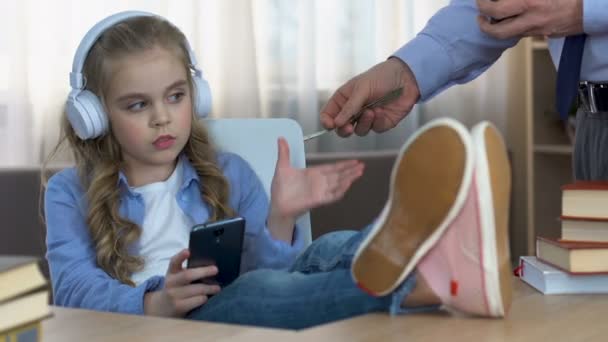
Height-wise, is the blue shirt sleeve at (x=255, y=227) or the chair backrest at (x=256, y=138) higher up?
the chair backrest at (x=256, y=138)

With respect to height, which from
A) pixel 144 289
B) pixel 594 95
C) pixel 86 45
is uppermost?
pixel 86 45

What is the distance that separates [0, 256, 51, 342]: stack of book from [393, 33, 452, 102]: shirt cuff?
107 centimetres

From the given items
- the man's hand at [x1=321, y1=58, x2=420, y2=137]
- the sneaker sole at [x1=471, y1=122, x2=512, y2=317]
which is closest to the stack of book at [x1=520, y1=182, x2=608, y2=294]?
the sneaker sole at [x1=471, y1=122, x2=512, y2=317]

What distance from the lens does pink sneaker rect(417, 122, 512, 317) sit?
3.39 feet

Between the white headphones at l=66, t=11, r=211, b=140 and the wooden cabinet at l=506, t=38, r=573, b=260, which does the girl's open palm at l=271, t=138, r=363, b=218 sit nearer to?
the white headphones at l=66, t=11, r=211, b=140

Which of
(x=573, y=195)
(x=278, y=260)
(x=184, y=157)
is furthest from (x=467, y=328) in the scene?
(x=184, y=157)

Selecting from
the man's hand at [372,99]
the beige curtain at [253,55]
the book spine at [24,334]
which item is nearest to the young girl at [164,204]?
the man's hand at [372,99]

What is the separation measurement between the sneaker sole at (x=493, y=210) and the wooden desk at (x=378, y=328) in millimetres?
37

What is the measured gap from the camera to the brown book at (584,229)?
128 centimetres

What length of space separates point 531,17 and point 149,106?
63 centimetres

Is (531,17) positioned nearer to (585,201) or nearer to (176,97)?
(585,201)

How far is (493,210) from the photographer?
1.04 m

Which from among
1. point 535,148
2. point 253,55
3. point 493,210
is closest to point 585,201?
point 493,210

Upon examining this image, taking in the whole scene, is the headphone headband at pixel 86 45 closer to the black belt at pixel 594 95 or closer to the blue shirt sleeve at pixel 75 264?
the blue shirt sleeve at pixel 75 264
